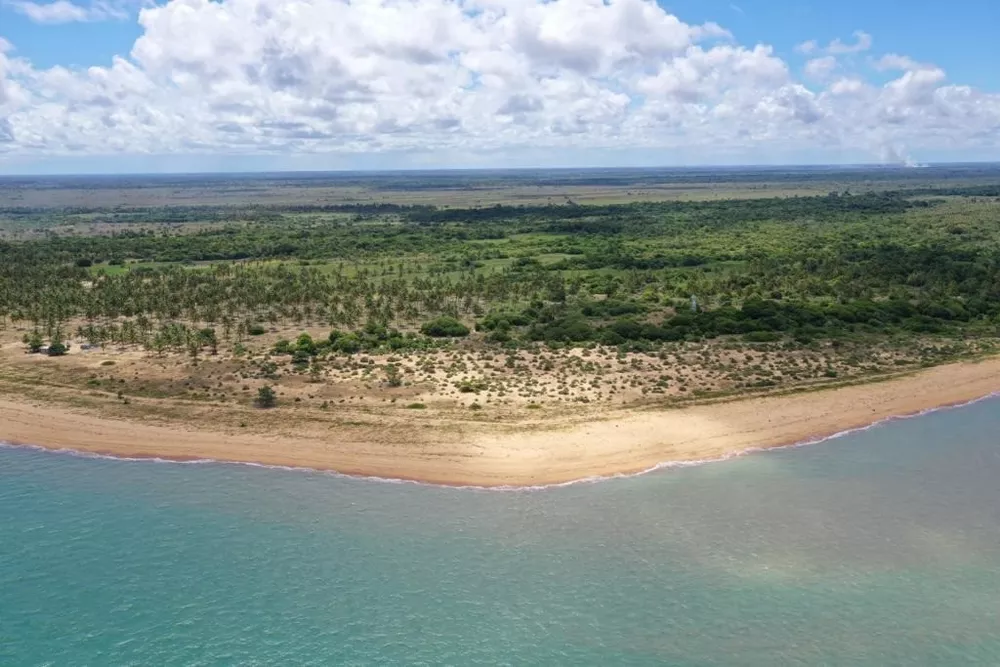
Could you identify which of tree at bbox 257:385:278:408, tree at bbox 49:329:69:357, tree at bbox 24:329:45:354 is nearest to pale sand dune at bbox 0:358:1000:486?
tree at bbox 257:385:278:408

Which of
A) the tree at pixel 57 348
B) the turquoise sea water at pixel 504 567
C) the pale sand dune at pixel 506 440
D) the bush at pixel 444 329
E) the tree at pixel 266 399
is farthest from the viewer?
the bush at pixel 444 329

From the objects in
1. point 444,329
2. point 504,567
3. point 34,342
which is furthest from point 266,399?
point 34,342

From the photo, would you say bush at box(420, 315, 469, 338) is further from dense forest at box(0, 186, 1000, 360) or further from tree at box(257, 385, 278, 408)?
tree at box(257, 385, 278, 408)

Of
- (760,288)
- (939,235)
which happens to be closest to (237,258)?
(760,288)

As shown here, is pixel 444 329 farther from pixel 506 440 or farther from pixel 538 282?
pixel 538 282

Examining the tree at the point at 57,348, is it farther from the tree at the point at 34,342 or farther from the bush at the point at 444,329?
the bush at the point at 444,329

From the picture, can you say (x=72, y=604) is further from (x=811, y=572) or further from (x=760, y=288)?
(x=760, y=288)

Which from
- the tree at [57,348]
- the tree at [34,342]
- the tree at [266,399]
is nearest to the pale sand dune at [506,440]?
Result: the tree at [266,399]
